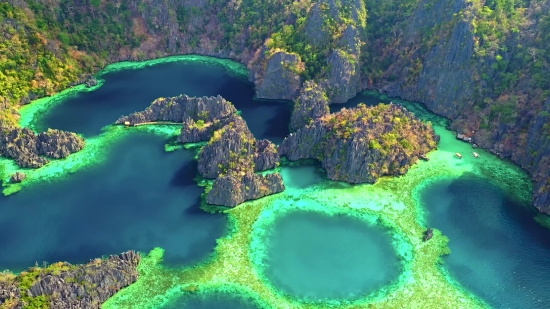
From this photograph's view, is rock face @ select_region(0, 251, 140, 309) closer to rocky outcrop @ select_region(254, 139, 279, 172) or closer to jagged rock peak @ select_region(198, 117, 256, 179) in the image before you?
jagged rock peak @ select_region(198, 117, 256, 179)

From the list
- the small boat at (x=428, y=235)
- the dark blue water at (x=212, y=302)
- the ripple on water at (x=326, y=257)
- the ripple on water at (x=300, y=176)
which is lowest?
the dark blue water at (x=212, y=302)

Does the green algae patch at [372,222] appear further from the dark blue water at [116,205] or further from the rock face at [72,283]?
the dark blue water at [116,205]

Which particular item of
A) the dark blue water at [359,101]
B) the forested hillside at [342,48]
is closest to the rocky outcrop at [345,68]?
the forested hillside at [342,48]

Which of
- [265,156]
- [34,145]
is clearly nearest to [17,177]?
[34,145]

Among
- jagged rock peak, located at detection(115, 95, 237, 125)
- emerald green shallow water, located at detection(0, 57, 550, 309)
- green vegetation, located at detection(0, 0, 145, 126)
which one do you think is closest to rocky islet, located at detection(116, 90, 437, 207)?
jagged rock peak, located at detection(115, 95, 237, 125)

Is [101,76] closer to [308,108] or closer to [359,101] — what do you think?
[308,108]

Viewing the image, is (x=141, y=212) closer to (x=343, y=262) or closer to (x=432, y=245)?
(x=343, y=262)
